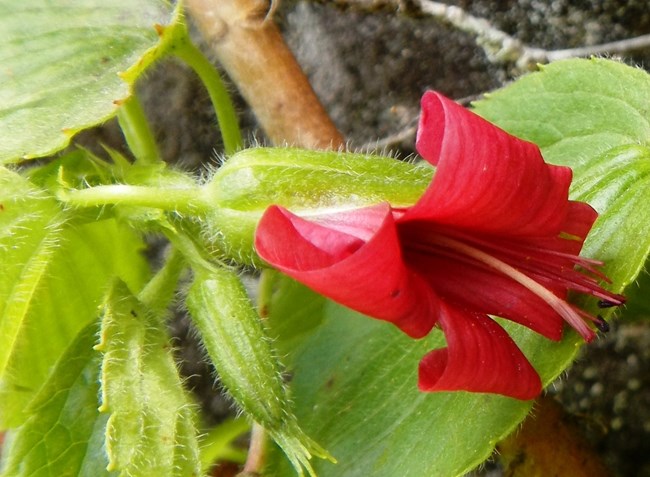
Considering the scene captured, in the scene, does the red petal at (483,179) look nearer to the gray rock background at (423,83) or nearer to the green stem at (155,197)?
the green stem at (155,197)

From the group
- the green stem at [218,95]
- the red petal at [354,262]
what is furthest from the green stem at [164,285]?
the red petal at [354,262]

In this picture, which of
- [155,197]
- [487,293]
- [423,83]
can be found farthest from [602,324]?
[423,83]

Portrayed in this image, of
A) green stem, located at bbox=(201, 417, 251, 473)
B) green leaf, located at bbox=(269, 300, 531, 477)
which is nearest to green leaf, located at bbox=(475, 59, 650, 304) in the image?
green leaf, located at bbox=(269, 300, 531, 477)

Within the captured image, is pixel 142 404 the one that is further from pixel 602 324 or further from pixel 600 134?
pixel 600 134

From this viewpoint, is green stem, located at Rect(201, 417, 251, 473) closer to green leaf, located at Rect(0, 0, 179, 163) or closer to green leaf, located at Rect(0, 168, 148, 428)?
green leaf, located at Rect(0, 168, 148, 428)

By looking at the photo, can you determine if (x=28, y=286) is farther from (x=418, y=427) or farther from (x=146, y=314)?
(x=418, y=427)

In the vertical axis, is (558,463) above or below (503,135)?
below

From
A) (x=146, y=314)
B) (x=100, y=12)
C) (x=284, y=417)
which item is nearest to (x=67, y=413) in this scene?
(x=146, y=314)
